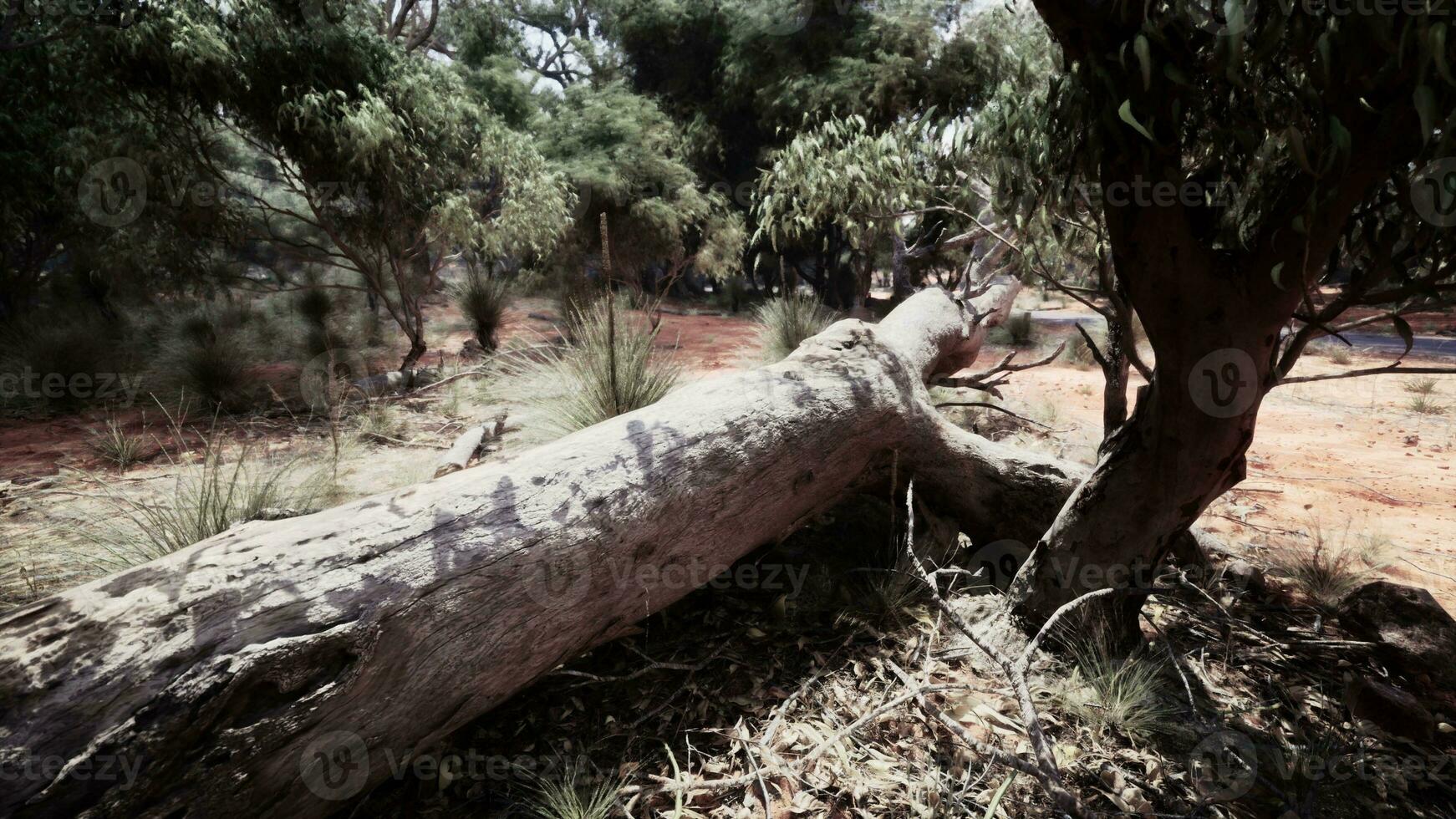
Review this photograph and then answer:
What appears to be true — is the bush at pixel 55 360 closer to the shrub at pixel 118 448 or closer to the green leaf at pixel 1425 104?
the shrub at pixel 118 448

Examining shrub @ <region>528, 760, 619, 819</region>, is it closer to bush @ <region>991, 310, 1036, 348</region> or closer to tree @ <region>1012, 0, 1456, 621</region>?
tree @ <region>1012, 0, 1456, 621</region>

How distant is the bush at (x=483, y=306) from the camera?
902cm

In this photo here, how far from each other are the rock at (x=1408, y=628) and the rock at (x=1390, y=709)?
14 cm

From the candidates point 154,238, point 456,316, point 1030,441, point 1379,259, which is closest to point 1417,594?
point 1379,259

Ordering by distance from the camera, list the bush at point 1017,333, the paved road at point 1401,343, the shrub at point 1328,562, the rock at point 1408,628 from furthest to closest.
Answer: the bush at point 1017,333
the paved road at point 1401,343
the shrub at point 1328,562
the rock at point 1408,628

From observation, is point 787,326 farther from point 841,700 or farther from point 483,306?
point 841,700

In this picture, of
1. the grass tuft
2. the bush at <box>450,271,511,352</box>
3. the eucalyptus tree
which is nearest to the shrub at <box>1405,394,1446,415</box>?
the grass tuft

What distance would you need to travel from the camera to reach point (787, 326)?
709 centimetres

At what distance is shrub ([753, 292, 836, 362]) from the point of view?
A: 274 inches

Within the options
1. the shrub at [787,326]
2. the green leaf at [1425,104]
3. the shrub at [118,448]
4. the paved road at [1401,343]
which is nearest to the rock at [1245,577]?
the green leaf at [1425,104]

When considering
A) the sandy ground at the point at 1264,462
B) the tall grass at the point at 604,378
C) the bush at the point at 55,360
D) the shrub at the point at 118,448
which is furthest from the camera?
the bush at the point at 55,360

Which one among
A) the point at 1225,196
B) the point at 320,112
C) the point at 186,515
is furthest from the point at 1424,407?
the point at 320,112

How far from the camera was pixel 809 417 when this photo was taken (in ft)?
8.19

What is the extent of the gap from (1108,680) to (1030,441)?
10.9 ft
